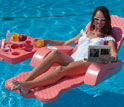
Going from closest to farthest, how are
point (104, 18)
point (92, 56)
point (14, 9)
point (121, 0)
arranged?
point (92, 56)
point (104, 18)
point (14, 9)
point (121, 0)

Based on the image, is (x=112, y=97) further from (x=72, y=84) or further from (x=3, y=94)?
(x=3, y=94)

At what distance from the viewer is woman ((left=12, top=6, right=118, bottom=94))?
291 cm

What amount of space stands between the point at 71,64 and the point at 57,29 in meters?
3.08

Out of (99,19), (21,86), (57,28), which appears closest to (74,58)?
(99,19)

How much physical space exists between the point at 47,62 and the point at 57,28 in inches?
128

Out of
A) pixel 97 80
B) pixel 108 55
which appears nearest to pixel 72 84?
pixel 97 80

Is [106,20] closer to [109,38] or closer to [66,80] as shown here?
[109,38]

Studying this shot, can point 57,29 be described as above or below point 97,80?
above

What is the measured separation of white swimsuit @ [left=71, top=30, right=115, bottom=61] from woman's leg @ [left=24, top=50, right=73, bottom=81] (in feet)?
0.95

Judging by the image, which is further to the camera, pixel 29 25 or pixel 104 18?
pixel 29 25

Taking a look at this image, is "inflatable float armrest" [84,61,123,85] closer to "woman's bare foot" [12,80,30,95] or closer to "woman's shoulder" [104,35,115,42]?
"woman's shoulder" [104,35,115,42]

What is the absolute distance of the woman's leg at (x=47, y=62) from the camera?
3.00 m

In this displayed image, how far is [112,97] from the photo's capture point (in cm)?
402

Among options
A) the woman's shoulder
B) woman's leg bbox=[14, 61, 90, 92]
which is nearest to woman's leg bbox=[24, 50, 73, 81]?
woman's leg bbox=[14, 61, 90, 92]
